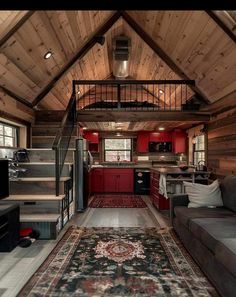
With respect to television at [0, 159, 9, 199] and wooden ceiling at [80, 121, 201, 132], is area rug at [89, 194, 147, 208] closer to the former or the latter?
wooden ceiling at [80, 121, 201, 132]

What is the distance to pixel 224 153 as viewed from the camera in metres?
5.26

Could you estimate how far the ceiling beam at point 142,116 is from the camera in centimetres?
608

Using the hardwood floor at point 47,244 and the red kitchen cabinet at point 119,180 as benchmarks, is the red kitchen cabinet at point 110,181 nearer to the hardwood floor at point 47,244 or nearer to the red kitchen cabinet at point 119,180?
the red kitchen cabinet at point 119,180

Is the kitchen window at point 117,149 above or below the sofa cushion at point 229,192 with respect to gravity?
above

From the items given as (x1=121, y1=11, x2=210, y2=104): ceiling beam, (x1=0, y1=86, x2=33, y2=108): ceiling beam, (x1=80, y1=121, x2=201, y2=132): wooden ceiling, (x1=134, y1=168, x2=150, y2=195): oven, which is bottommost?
(x1=134, y1=168, x2=150, y2=195): oven

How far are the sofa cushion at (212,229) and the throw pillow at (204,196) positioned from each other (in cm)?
69

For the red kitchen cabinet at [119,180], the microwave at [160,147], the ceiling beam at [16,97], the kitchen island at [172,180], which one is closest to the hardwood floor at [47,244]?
the kitchen island at [172,180]

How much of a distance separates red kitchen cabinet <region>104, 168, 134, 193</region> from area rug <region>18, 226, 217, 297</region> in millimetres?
4601

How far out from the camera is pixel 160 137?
918 cm

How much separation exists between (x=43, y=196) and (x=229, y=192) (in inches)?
114

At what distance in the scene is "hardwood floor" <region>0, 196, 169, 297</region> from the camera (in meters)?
2.60

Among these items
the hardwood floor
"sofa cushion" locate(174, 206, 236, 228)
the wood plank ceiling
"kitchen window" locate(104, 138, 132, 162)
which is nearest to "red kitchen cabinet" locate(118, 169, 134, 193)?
"kitchen window" locate(104, 138, 132, 162)

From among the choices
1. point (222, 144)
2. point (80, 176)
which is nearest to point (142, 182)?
point (80, 176)
